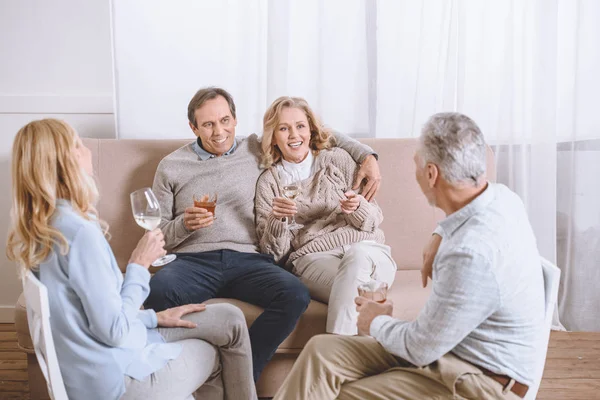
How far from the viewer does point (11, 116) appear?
10.6 ft

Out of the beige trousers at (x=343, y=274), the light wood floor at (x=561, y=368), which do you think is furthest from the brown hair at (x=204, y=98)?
the light wood floor at (x=561, y=368)

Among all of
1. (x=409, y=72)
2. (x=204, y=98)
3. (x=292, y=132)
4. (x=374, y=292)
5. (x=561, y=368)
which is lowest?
(x=561, y=368)

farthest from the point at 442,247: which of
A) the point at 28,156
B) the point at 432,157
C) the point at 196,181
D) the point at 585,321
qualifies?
the point at 585,321

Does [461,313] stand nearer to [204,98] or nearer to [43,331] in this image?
[43,331]

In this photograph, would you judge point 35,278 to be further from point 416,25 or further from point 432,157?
point 416,25

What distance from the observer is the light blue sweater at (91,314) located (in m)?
1.50

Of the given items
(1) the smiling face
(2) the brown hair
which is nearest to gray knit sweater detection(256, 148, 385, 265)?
(1) the smiling face

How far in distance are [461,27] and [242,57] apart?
1.06 m

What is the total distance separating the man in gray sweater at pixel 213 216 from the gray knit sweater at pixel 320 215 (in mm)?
48

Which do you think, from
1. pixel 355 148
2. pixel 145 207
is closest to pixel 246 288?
pixel 145 207

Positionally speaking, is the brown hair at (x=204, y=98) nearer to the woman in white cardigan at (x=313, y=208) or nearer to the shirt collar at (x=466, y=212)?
the woman in white cardigan at (x=313, y=208)

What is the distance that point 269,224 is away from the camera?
2.62 meters

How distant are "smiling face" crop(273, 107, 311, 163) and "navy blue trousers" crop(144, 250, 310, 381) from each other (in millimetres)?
461

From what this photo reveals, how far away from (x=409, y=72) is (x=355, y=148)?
2.15ft
